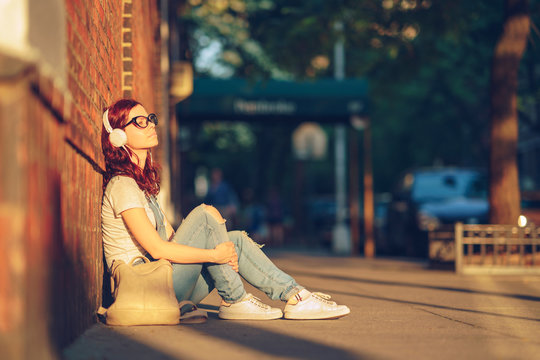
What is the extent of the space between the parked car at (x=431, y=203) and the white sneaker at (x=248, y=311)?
999 cm

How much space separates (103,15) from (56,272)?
2644 mm

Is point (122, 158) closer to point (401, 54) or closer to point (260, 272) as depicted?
point (260, 272)

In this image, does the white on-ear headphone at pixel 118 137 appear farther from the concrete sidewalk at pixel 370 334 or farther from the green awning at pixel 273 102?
the green awning at pixel 273 102

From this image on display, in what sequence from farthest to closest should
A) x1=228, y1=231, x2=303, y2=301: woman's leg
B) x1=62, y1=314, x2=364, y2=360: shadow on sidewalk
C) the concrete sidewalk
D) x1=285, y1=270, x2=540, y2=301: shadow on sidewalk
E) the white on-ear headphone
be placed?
1. x1=285, y1=270, x2=540, y2=301: shadow on sidewalk
2. x1=228, y1=231, x2=303, y2=301: woman's leg
3. the white on-ear headphone
4. the concrete sidewalk
5. x1=62, y1=314, x2=364, y2=360: shadow on sidewalk

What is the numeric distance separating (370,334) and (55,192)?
2324 millimetres

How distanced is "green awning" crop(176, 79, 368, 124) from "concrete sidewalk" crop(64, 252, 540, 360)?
10536 mm

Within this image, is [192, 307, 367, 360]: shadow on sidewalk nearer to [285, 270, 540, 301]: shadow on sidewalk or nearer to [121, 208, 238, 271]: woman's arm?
[121, 208, 238, 271]: woman's arm

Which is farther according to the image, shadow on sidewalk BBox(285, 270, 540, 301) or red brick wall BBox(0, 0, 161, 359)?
shadow on sidewalk BBox(285, 270, 540, 301)

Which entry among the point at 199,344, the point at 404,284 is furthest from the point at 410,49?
the point at 199,344

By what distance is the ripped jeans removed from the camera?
5578mm

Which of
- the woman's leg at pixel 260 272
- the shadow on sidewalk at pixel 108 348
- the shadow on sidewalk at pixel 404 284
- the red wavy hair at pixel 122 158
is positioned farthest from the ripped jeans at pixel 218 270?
the shadow on sidewalk at pixel 404 284

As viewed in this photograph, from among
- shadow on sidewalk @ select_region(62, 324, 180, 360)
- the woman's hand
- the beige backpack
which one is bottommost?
shadow on sidewalk @ select_region(62, 324, 180, 360)

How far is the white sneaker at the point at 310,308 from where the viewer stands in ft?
19.1

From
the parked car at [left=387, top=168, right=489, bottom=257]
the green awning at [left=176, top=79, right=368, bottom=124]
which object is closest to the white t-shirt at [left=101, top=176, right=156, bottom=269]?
the parked car at [left=387, top=168, right=489, bottom=257]
